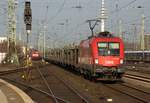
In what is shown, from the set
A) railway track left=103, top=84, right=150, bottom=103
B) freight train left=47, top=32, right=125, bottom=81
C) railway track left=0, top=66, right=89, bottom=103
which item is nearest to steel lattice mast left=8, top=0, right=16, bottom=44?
railway track left=0, top=66, right=89, bottom=103

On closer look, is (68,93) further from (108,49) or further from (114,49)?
(114,49)

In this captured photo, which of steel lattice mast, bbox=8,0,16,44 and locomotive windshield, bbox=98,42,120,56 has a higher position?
steel lattice mast, bbox=8,0,16,44

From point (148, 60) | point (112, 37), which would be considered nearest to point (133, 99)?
point (112, 37)

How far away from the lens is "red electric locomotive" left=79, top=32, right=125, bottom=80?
25.7 metres

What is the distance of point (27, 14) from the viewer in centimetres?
2691

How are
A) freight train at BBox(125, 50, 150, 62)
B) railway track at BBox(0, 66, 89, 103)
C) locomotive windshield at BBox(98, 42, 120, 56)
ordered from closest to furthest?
railway track at BBox(0, 66, 89, 103) < locomotive windshield at BBox(98, 42, 120, 56) < freight train at BBox(125, 50, 150, 62)

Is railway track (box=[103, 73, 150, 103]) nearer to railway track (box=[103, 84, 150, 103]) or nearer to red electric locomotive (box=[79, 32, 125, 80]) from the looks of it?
railway track (box=[103, 84, 150, 103])

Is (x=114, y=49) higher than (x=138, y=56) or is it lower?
higher

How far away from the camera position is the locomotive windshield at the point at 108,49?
2636 cm

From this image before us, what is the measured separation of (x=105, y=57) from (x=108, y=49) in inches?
30.0

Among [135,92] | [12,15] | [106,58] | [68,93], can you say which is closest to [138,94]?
[135,92]

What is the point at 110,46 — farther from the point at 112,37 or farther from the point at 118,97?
the point at 118,97

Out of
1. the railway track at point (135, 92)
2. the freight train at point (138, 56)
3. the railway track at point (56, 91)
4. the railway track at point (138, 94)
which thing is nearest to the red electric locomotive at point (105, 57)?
the railway track at point (135, 92)

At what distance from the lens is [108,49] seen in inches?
1046
